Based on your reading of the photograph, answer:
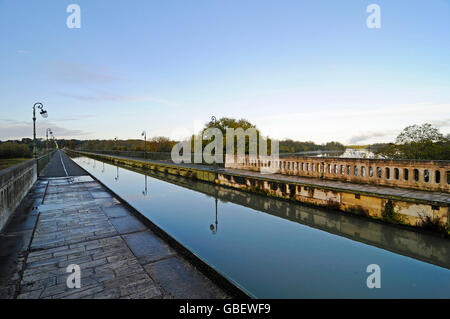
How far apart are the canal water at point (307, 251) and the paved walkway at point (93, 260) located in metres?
0.57

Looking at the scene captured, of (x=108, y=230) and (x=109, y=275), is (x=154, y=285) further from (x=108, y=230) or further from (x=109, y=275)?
(x=108, y=230)

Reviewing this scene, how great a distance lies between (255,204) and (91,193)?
721 cm

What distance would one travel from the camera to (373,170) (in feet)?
27.4

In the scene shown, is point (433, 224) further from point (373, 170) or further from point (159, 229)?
point (159, 229)

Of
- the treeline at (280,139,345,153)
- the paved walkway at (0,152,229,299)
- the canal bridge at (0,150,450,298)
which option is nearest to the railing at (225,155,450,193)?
the canal bridge at (0,150,450,298)

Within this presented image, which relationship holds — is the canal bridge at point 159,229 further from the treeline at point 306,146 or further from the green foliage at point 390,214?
the treeline at point 306,146

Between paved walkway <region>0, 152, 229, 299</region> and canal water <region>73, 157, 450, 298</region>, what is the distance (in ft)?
1.87

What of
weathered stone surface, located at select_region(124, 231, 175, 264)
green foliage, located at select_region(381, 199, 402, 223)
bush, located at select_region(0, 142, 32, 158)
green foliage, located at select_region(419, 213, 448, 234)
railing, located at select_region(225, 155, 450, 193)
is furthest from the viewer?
bush, located at select_region(0, 142, 32, 158)

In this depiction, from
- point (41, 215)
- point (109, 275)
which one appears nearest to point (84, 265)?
point (109, 275)

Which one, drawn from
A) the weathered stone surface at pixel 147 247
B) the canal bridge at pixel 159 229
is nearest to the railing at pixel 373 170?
the canal bridge at pixel 159 229

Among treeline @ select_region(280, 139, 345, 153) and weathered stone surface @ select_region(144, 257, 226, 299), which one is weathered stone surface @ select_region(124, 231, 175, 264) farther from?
treeline @ select_region(280, 139, 345, 153)

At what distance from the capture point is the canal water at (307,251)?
13.7 feet

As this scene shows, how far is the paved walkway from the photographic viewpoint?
291cm
